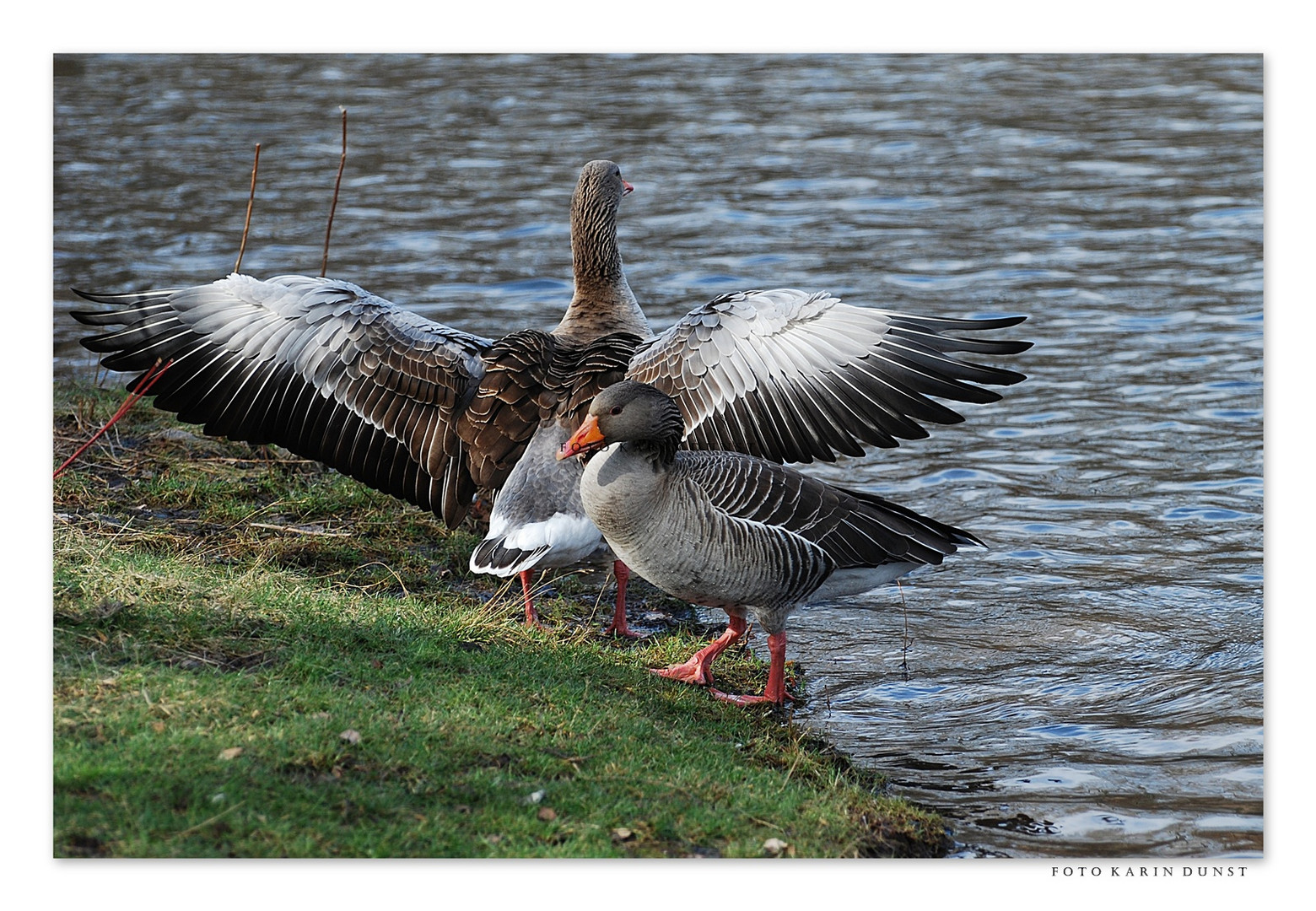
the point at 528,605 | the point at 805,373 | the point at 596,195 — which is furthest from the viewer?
the point at 596,195

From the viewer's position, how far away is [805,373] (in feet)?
18.0

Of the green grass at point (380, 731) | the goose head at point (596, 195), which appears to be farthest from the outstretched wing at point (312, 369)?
Result: the goose head at point (596, 195)

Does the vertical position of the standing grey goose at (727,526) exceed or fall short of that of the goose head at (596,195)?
it falls short

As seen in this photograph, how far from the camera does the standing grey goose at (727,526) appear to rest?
197 inches

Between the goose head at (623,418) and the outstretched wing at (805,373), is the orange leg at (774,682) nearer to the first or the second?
the outstretched wing at (805,373)

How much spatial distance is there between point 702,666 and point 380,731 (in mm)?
1701

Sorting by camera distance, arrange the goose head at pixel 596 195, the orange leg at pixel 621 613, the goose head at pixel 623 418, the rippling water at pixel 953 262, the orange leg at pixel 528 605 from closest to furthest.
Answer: the goose head at pixel 623 418, the rippling water at pixel 953 262, the orange leg at pixel 528 605, the orange leg at pixel 621 613, the goose head at pixel 596 195

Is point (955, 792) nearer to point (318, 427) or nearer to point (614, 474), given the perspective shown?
point (614, 474)

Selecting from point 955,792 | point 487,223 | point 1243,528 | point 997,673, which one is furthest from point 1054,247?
point 955,792

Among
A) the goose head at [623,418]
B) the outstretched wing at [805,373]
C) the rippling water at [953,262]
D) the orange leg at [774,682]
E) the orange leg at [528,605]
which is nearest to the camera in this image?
the goose head at [623,418]

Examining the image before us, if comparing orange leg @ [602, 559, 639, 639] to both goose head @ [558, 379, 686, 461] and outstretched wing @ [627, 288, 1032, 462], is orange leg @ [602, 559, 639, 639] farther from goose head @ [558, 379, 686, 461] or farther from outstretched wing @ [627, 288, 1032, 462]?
A: goose head @ [558, 379, 686, 461]

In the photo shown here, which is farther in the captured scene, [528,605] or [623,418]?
[528,605]

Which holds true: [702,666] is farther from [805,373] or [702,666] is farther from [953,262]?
[953,262]

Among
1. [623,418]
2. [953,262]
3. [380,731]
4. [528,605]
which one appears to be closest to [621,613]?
[528,605]
